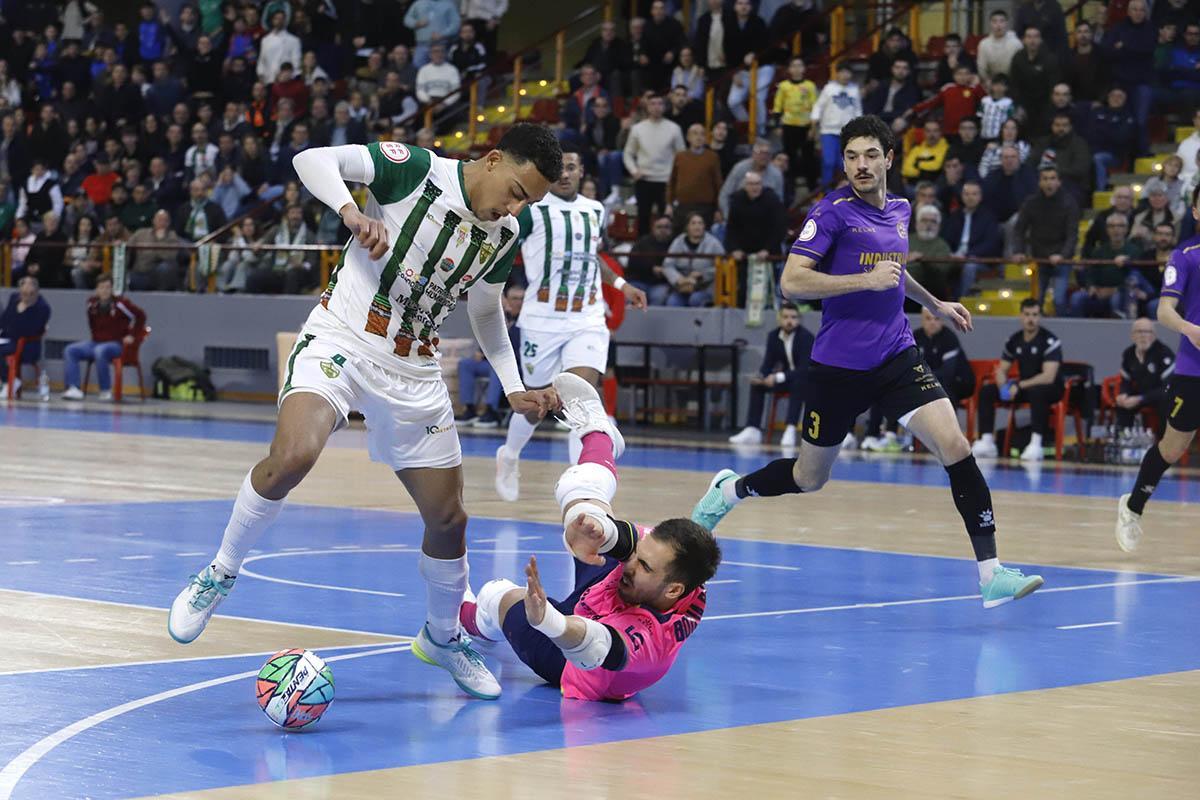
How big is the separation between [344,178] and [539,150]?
0.80 meters

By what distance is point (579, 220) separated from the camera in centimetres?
1350

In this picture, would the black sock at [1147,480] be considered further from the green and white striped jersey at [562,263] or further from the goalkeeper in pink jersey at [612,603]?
the goalkeeper in pink jersey at [612,603]

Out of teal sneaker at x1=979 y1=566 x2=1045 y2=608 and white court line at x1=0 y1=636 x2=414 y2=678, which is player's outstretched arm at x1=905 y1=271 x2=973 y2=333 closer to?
teal sneaker at x1=979 y1=566 x2=1045 y2=608

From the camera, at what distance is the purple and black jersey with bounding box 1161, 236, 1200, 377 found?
1165 cm

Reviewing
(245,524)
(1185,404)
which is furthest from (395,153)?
(1185,404)

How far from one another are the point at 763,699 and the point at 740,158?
19.3 m

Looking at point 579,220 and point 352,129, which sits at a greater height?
Result: point 352,129

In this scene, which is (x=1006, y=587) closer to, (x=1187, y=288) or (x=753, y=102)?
(x=1187, y=288)

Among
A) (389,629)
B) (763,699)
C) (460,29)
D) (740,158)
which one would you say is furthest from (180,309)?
(763,699)

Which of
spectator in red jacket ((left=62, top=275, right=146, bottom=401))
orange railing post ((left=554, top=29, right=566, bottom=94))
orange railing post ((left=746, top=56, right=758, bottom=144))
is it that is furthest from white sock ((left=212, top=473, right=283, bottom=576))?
orange railing post ((left=554, top=29, right=566, bottom=94))

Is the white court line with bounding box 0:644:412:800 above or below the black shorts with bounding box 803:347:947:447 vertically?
below

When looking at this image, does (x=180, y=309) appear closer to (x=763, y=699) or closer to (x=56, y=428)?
(x=56, y=428)

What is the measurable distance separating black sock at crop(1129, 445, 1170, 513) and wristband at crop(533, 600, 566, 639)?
6.48 meters

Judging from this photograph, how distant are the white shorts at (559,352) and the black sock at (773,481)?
3238mm
